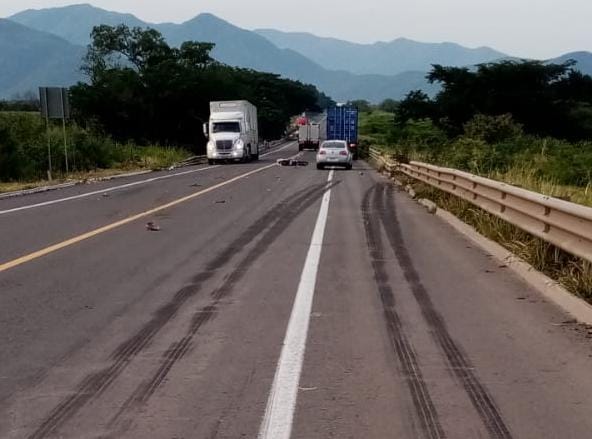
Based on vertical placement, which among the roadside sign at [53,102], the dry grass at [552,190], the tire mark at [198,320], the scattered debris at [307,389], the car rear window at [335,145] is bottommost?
the car rear window at [335,145]

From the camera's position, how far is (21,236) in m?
12.2

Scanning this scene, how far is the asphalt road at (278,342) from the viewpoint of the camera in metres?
4.47

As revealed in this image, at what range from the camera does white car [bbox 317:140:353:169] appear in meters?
38.2

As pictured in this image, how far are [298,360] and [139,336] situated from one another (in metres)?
1.47

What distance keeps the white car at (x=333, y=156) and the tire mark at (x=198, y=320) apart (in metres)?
22.7

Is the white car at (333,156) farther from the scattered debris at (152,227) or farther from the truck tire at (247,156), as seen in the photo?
the scattered debris at (152,227)

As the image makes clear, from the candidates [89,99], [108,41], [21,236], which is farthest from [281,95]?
[21,236]

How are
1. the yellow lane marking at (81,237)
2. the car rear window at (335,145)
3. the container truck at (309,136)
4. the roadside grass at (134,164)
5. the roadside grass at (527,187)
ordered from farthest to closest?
the container truck at (309,136), the car rear window at (335,145), the roadside grass at (134,164), the yellow lane marking at (81,237), the roadside grass at (527,187)

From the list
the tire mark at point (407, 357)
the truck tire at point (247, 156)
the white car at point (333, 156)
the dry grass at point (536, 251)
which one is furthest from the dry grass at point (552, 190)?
the truck tire at point (247, 156)

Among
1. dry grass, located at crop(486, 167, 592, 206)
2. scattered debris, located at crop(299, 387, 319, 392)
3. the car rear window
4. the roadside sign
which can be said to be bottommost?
the car rear window

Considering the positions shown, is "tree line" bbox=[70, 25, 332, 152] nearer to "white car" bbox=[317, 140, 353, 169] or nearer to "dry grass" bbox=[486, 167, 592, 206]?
"white car" bbox=[317, 140, 353, 169]

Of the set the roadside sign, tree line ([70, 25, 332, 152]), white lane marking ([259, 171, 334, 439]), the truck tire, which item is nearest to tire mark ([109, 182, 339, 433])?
white lane marking ([259, 171, 334, 439])

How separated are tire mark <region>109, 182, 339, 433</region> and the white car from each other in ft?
74.5

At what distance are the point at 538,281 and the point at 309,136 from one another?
7044 cm
